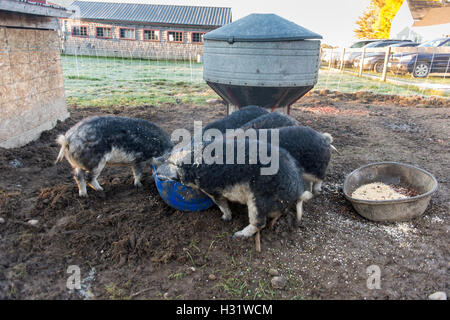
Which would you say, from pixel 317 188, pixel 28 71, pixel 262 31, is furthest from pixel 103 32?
pixel 317 188

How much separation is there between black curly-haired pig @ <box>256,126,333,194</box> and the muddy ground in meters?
0.52

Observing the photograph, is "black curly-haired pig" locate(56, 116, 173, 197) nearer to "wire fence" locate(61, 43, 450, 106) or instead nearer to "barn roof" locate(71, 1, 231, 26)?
"wire fence" locate(61, 43, 450, 106)

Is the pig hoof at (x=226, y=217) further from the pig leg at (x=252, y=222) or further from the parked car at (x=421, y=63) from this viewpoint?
the parked car at (x=421, y=63)

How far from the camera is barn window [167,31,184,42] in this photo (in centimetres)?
3309

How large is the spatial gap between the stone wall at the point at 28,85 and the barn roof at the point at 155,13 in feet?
90.8

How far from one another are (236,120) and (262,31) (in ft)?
5.88

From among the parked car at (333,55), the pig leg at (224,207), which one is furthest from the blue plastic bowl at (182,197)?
the parked car at (333,55)

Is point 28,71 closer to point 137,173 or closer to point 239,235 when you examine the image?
point 137,173

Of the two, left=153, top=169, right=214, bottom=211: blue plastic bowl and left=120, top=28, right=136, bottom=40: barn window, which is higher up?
left=120, top=28, right=136, bottom=40: barn window

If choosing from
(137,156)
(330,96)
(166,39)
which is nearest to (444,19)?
(166,39)

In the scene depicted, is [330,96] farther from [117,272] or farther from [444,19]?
[444,19]

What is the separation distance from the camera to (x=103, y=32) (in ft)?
111

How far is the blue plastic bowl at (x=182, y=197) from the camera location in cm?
407

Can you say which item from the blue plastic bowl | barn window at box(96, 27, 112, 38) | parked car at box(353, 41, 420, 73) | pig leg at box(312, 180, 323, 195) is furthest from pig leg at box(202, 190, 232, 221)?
barn window at box(96, 27, 112, 38)
